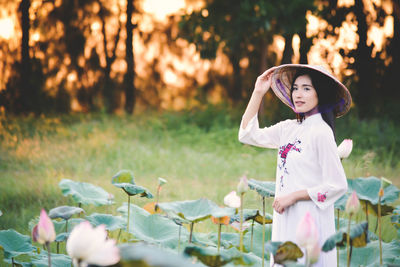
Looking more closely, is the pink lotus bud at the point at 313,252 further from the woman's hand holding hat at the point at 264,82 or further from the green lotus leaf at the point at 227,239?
the green lotus leaf at the point at 227,239

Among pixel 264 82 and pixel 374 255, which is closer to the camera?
pixel 264 82

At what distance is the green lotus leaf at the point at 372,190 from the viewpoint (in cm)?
247

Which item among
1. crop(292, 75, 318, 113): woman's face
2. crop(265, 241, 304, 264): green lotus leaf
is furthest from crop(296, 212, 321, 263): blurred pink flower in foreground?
crop(292, 75, 318, 113): woman's face

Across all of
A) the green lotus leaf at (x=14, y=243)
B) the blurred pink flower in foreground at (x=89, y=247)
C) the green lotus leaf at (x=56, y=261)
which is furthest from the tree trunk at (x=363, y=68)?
the blurred pink flower in foreground at (x=89, y=247)

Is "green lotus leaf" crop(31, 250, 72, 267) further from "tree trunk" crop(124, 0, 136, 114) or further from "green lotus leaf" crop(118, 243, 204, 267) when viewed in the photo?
"tree trunk" crop(124, 0, 136, 114)

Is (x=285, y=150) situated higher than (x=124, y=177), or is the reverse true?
(x=285, y=150)

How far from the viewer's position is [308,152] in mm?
1920

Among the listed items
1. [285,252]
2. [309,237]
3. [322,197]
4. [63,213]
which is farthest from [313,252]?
[63,213]

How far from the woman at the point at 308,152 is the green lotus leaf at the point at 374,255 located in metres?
0.52

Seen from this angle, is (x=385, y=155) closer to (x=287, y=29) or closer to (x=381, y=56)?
(x=287, y=29)

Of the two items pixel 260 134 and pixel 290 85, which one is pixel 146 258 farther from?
pixel 290 85

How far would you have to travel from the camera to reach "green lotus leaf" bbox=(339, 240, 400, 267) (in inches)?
91.7

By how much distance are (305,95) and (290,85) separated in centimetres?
28

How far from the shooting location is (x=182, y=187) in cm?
491
